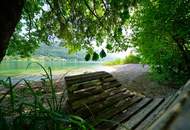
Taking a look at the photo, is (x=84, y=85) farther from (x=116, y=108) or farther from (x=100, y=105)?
(x=116, y=108)

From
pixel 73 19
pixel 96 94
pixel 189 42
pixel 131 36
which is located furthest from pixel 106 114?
pixel 131 36

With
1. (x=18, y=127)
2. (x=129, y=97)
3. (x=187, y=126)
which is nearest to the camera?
(x=187, y=126)

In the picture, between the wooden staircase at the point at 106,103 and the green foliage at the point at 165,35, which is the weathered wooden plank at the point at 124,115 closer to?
the wooden staircase at the point at 106,103

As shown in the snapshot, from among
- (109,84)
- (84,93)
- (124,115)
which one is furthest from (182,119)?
(109,84)

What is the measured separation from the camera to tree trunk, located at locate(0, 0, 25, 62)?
2.88 metres

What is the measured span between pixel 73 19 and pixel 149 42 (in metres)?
3.11

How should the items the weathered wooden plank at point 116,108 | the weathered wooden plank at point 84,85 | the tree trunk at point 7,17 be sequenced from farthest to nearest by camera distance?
1. the weathered wooden plank at point 116,108
2. the weathered wooden plank at point 84,85
3. the tree trunk at point 7,17

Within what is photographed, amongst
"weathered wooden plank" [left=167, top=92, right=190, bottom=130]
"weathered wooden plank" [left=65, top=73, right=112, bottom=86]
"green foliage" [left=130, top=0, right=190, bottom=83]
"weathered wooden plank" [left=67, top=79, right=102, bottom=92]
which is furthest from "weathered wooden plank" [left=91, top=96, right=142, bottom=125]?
"weathered wooden plank" [left=167, top=92, right=190, bottom=130]

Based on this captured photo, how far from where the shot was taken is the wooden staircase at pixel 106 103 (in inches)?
170

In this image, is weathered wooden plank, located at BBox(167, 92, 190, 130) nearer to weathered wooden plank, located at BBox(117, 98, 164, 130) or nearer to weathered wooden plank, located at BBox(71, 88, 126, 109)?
weathered wooden plank, located at BBox(71, 88, 126, 109)

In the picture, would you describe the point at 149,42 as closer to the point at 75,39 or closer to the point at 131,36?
the point at 131,36

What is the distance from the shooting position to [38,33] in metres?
9.95

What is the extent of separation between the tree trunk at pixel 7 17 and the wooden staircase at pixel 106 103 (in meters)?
Answer: 1.74

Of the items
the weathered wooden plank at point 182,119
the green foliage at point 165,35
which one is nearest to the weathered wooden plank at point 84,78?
the green foliage at point 165,35
